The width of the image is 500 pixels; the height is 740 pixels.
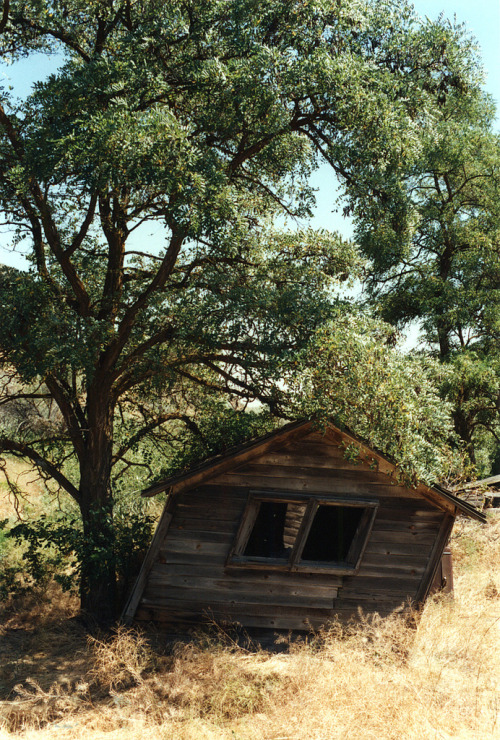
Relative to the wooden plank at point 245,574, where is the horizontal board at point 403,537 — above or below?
above

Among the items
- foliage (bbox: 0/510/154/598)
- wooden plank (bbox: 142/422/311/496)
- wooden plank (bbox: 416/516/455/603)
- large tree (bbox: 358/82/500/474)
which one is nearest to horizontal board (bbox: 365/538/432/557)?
wooden plank (bbox: 416/516/455/603)

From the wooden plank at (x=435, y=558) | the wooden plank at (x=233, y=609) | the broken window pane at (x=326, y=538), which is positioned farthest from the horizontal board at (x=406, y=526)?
the broken window pane at (x=326, y=538)

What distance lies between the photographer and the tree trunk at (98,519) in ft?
35.6

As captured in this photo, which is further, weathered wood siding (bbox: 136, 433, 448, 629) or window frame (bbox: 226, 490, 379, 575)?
weathered wood siding (bbox: 136, 433, 448, 629)

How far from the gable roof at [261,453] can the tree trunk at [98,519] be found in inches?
61.0

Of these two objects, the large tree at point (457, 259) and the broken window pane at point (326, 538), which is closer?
the broken window pane at point (326, 538)

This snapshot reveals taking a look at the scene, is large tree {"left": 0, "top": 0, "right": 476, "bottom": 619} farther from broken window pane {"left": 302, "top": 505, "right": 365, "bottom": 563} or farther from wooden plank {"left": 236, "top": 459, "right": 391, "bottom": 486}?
broken window pane {"left": 302, "top": 505, "right": 365, "bottom": 563}

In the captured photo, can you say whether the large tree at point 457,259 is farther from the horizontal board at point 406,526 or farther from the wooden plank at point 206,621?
the wooden plank at point 206,621

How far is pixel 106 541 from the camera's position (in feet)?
36.2

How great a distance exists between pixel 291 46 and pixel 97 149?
11.3 ft

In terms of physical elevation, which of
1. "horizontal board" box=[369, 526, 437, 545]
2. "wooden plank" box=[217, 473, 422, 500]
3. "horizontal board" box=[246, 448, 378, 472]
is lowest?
"horizontal board" box=[369, 526, 437, 545]

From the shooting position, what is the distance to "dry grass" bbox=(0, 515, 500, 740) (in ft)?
23.1

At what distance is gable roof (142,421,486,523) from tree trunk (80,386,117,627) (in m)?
1.55

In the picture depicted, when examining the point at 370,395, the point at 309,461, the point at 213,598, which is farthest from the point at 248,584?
the point at 370,395
